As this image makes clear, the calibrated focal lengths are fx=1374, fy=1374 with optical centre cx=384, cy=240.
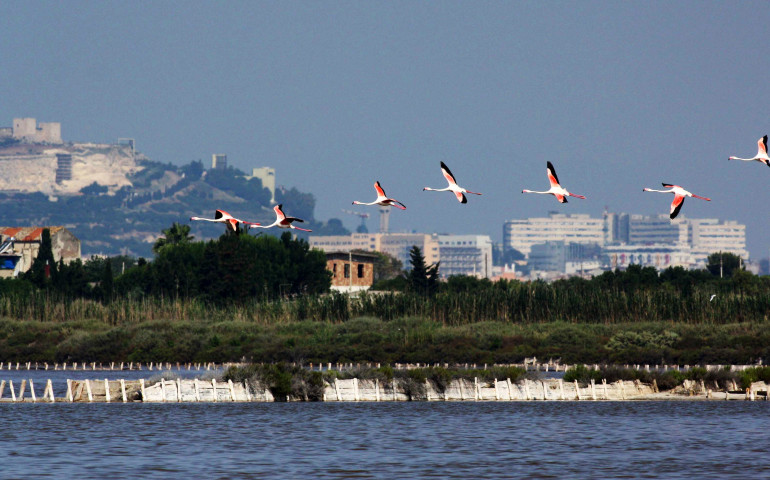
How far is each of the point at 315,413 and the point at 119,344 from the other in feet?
131

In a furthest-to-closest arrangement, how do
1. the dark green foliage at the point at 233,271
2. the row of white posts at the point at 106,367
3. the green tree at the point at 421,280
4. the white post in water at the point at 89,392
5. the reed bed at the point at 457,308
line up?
the dark green foliage at the point at 233,271, the green tree at the point at 421,280, the reed bed at the point at 457,308, the row of white posts at the point at 106,367, the white post in water at the point at 89,392

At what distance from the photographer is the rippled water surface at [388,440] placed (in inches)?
1487

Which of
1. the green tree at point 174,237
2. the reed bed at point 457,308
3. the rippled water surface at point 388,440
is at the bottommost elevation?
the rippled water surface at point 388,440

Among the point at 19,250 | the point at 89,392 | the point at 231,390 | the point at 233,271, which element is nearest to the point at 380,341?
the point at 231,390

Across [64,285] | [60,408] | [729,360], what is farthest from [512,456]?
[64,285]

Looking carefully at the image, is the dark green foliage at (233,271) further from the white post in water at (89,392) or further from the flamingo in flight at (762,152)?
the flamingo in flight at (762,152)

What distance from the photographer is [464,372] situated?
5891 centimetres

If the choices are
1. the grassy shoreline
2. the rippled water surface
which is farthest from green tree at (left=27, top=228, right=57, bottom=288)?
the rippled water surface

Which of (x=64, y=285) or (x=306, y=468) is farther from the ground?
(x=64, y=285)

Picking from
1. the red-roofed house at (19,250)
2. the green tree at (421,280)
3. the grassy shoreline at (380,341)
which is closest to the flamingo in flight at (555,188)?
the grassy shoreline at (380,341)

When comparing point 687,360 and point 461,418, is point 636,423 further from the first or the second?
point 687,360

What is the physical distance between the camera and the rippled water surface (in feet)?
124

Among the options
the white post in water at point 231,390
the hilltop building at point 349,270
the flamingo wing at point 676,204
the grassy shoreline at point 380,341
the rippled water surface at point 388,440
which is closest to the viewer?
the flamingo wing at point 676,204

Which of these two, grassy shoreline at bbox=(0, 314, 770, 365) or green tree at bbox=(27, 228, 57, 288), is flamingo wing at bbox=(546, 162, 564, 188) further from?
green tree at bbox=(27, 228, 57, 288)
